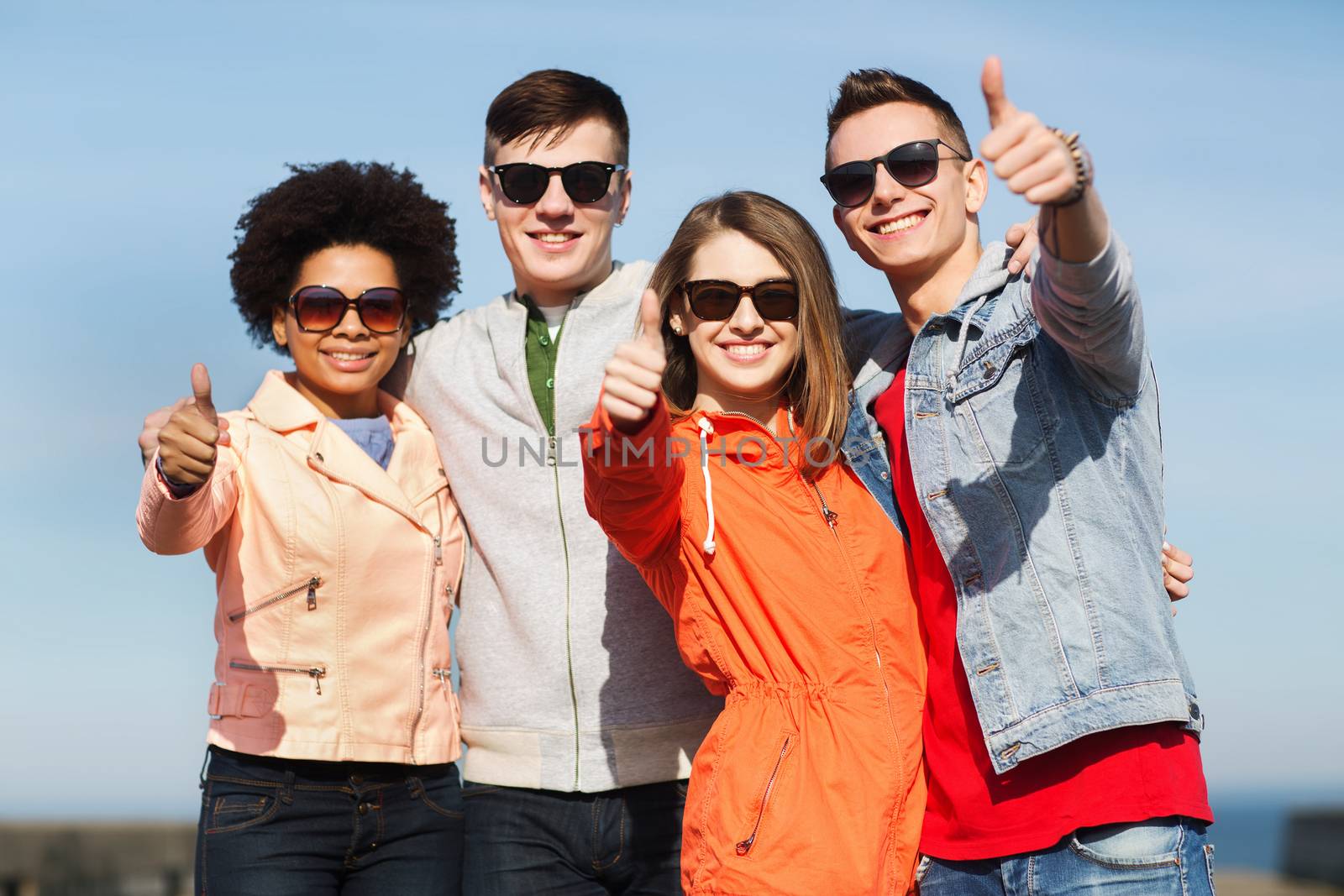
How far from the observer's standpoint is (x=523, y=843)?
3.92 metres

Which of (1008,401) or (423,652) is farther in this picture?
(423,652)

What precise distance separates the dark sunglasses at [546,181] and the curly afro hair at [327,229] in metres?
0.54

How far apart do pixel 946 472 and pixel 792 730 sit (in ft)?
2.71

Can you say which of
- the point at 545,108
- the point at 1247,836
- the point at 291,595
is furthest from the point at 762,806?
the point at 1247,836

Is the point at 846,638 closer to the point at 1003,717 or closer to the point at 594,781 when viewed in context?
the point at 1003,717

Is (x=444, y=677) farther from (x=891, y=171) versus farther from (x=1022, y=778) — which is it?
(x=891, y=171)

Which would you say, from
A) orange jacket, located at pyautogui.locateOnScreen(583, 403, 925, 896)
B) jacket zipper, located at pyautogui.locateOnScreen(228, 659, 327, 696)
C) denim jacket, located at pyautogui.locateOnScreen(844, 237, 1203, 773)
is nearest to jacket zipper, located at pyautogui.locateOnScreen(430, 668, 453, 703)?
jacket zipper, located at pyautogui.locateOnScreen(228, 659, 327, 696)

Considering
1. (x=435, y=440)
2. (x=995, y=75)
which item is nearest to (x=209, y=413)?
(x=435, y=440)

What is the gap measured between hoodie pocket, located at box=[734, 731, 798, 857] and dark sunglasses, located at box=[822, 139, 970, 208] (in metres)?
1.77

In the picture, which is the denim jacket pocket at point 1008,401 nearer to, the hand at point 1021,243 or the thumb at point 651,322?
the hand at point 1021,243

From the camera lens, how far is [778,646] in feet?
10.5

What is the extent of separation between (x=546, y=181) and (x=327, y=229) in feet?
2.93

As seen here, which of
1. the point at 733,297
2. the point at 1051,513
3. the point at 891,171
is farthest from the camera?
the point at 891,171

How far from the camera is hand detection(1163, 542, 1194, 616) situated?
395 cm
